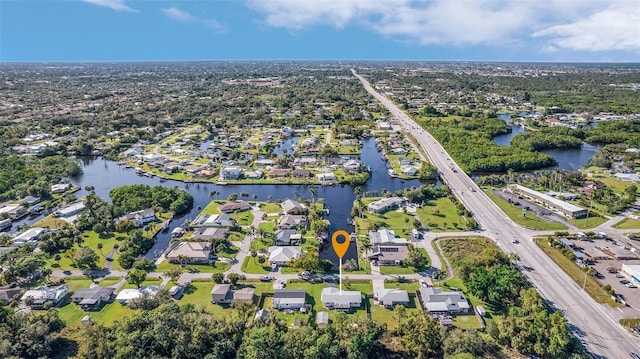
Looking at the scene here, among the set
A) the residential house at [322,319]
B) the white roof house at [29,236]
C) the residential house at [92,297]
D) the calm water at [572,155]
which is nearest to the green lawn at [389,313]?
the residential house at [322,319]

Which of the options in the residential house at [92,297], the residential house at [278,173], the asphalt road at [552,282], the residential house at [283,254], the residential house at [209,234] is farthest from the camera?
the residential house at [278,173]

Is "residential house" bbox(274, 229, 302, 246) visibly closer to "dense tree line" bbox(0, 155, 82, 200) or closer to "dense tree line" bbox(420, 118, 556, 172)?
"dense tree line" bbox(420, 118, 556, 172)

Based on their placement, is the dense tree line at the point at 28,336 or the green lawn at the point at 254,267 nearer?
the dense tree line at the point at 28,336

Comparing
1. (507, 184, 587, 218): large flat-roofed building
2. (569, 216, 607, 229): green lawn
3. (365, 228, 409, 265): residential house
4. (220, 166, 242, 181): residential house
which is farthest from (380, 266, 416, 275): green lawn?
(220, 166, 242, 181): residential house

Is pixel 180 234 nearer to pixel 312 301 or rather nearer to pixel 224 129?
pixel 312 301

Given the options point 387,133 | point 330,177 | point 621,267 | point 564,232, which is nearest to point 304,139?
point 387,133

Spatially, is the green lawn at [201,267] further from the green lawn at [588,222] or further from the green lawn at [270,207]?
the green lawn at [588,222]
